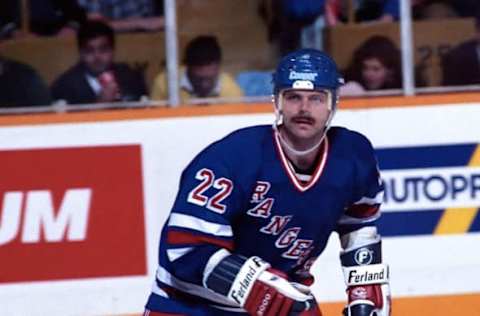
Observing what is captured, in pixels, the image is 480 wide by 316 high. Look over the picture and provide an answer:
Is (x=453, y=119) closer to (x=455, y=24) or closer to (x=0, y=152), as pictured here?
(x=455, y=24)

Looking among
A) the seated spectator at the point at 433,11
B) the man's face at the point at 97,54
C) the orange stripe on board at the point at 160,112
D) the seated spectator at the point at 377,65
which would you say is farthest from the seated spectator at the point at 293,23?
the man's face at the point at 97,54

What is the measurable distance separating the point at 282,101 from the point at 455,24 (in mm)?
2602

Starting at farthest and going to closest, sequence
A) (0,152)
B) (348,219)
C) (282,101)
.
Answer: (0,152) < (348,219) < (282,101)

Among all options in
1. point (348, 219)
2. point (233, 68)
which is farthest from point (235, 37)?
point (348, 219)

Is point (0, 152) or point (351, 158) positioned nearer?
point (351, 158)

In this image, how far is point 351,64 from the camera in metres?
6.96

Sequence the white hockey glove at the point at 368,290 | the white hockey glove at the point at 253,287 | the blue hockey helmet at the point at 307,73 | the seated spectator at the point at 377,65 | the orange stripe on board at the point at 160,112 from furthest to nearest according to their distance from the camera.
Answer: the seated spectator at the point at 377,65 < the orange stripe on board at the point at 160,112 < the white hockey glove at the point at 368,290 < the blue hockey helmet at the point at 307,73 < the white hockey glove at the point at 253,287

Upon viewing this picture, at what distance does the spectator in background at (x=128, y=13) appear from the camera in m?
6.83

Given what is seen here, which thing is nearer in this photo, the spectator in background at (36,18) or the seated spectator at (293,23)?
the spectator in background at (36,18)

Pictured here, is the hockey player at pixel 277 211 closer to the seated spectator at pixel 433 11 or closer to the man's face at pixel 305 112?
the man's face at pixel 305 112

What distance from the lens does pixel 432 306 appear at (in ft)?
22.3

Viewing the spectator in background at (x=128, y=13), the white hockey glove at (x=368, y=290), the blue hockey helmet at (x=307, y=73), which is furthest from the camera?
the spectator in background at (x=128, y=13)

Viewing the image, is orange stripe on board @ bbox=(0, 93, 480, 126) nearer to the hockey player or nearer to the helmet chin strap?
the hockey player

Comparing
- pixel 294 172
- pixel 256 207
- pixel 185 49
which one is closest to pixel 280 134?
pixel 294 172
